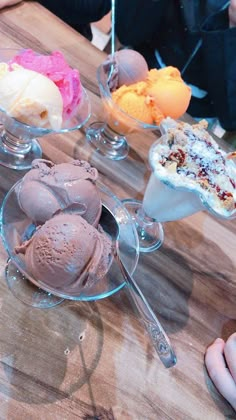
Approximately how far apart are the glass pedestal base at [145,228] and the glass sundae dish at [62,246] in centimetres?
14

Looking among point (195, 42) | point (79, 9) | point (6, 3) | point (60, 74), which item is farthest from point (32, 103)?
point (195, 42)

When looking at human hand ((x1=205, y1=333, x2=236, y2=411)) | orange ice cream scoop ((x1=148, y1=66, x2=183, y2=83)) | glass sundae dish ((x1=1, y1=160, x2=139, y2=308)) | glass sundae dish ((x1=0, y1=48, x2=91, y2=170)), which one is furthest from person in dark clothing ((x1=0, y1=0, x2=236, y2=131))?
human hand ((x1=205, y1=333, x2=236, y2=411))

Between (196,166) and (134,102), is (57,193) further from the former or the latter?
(134,102)

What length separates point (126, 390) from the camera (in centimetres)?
75

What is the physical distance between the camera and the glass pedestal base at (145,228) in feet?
3.29

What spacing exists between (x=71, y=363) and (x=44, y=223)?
0.25 meters

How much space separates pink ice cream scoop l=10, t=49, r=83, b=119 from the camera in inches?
37.0

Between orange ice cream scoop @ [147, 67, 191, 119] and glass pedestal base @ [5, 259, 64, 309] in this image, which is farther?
orange ice cream scoop @ [147, 67, 191, 119]

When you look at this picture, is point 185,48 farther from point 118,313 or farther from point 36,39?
point 118,313

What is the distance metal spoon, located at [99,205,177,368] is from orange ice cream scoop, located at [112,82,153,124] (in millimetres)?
351

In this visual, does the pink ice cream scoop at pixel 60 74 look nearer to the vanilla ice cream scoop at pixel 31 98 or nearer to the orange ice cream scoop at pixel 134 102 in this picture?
the vanilla ice cream scoop at pixel 31 98

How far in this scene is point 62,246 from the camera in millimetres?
676

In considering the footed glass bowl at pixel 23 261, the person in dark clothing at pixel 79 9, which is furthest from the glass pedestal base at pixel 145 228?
the person in dark clothing at pixel 79 9

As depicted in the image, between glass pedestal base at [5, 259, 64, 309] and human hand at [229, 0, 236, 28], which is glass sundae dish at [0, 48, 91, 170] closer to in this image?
glass pedestal base at [5, 259, 64, 309]
